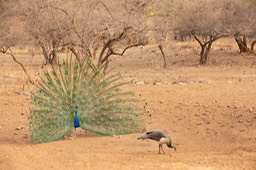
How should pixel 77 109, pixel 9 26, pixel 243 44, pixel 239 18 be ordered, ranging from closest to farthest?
1. pixel 77 109
2. pixel 9 26
3. pixel 239 18
4. pixel 243 44

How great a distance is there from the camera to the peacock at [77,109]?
11.8m

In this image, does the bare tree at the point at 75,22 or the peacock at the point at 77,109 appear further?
the bare tree at the point at 75,22

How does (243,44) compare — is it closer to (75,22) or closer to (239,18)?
(239,18)

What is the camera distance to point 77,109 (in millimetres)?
11914

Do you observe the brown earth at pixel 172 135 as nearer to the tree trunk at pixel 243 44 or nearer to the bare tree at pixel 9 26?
the bare tree at pixel 9 26

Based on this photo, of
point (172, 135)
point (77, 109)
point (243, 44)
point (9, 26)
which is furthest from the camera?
point (243, 44)

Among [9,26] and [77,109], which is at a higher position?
[9,26]

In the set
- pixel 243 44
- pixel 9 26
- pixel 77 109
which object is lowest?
pixel 77 109

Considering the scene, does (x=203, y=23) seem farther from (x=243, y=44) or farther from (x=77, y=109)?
(x=77, y=109)

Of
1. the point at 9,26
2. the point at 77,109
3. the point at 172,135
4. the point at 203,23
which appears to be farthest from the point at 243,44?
the point at 77,109

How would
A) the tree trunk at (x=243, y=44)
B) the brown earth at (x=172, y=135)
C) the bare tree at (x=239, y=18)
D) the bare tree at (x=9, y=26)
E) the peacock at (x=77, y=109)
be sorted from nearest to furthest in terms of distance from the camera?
the brown earth at (x=172, y=135) < the peacock at (x=77, y=109) < the bare tree at (x=9, y=26) < the bare tree at (x=239, y=18) < the tree trunk at (x=243, y=44)

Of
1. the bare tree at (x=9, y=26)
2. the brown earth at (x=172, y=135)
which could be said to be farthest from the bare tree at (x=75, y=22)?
the brown earth at (x=172, y=135)

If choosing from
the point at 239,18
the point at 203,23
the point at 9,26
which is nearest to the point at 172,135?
the point at 9,26

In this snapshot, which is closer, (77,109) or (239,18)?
Result: (77,109)
